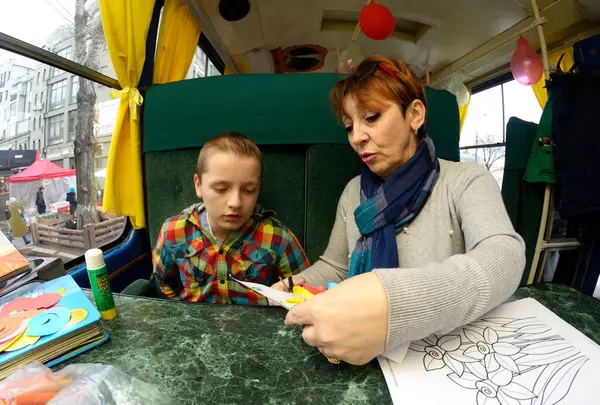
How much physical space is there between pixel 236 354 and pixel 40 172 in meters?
1.48

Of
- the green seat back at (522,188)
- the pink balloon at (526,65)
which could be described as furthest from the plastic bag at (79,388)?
the pink balloon at (526,65)

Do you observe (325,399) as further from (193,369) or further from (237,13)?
(237,13)

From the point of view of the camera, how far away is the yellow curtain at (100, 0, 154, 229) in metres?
1.54

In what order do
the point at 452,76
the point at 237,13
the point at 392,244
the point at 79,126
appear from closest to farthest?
1. the point at 392,244
2. the point at 79,126
3. the point at 237,13
4. the point at 452,76

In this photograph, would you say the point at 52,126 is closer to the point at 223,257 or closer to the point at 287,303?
the point at 223,257

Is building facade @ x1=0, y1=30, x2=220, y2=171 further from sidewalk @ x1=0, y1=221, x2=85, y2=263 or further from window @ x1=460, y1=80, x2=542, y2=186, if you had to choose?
window @ x1=460, y1=80, x2=542, y2=186

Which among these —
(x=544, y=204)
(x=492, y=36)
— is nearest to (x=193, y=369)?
(x=544, y=204)

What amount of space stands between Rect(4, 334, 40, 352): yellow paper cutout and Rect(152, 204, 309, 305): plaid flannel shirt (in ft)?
2.03

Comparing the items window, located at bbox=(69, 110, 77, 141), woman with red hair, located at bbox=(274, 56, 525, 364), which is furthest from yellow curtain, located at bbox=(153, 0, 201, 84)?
woman with red hair, located at bbox=(274, 56, 525, 364)

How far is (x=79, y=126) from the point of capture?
5.39ft

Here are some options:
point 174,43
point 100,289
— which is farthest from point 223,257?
point 174,43

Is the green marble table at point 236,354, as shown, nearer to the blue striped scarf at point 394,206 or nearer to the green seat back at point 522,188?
the blue striped scarf at point 394,206

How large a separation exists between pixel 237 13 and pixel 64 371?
353cm

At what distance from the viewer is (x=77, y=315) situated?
0.59 m
